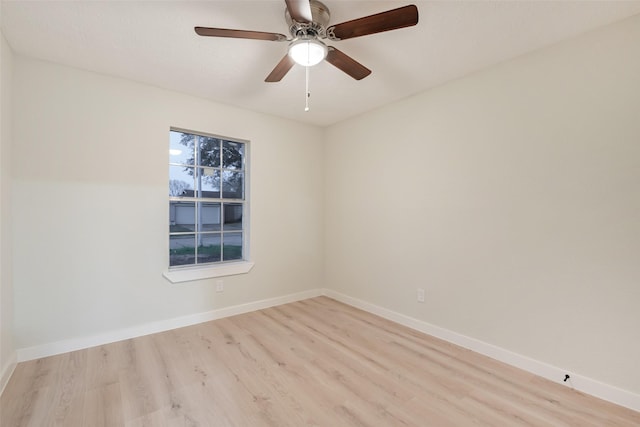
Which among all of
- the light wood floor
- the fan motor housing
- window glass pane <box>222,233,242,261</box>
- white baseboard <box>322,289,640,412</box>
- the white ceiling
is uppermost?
the white ceiling

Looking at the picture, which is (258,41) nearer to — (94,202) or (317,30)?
(317,30)

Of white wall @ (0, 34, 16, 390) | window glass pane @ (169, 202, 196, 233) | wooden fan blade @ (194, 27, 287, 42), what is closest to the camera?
wooden fan blade @ (194, 27, 287, 42)

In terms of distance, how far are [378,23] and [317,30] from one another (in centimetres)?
39

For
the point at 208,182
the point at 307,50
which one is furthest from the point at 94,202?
the point at 307,50

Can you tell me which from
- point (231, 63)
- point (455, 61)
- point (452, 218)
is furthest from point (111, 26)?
point (452, 218)

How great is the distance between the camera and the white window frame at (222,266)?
2.95m

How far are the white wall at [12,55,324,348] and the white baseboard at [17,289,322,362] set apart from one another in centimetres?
5

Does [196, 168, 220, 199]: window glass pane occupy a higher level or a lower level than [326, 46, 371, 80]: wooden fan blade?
lower

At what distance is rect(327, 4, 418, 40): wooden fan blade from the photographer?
1439 millimetres

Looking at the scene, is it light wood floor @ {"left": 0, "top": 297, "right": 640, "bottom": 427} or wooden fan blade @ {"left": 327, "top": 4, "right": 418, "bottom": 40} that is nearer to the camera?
wooden fan blade @ {"left": 327, "top": 4, "right": 418, "bottom": 40}

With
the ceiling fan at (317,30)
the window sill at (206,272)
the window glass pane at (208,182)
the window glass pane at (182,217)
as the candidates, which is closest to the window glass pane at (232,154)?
the window glass pane at (208,182)

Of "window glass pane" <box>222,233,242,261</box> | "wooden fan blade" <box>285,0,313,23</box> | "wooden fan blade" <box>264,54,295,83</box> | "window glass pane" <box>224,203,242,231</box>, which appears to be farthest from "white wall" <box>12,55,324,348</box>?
"wooden fan blade" <box>285,0,313,23</box>

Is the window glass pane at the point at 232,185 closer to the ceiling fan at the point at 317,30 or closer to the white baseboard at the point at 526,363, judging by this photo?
the ceiling fan at the point at 317,30

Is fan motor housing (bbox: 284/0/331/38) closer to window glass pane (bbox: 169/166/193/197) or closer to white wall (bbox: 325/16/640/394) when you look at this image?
white wall (bbox: 325/16/640/394)
